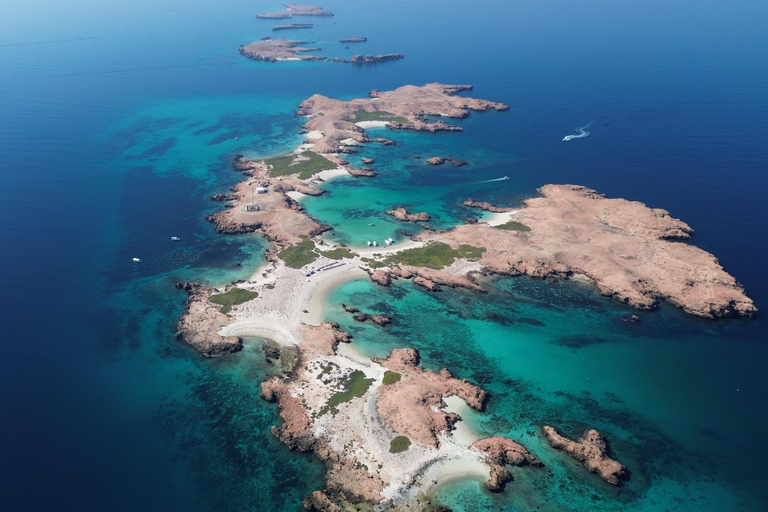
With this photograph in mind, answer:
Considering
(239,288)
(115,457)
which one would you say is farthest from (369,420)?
(239,288)

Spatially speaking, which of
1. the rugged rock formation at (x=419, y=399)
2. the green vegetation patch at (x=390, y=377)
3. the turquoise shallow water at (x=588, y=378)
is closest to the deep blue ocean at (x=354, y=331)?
the turquoise shallow water at (x=588, y=378)

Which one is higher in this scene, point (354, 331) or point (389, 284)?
point (389, 284)

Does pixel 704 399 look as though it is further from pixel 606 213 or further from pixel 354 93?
pixel 354 93

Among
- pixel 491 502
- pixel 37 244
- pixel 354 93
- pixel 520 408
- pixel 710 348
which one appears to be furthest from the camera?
pixel 354 93

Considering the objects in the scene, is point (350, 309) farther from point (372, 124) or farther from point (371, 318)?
point (372, 124)

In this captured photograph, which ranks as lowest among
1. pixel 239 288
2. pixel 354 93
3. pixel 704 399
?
pixel 704 399

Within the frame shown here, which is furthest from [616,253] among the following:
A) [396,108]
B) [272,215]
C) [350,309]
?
[396,108]
